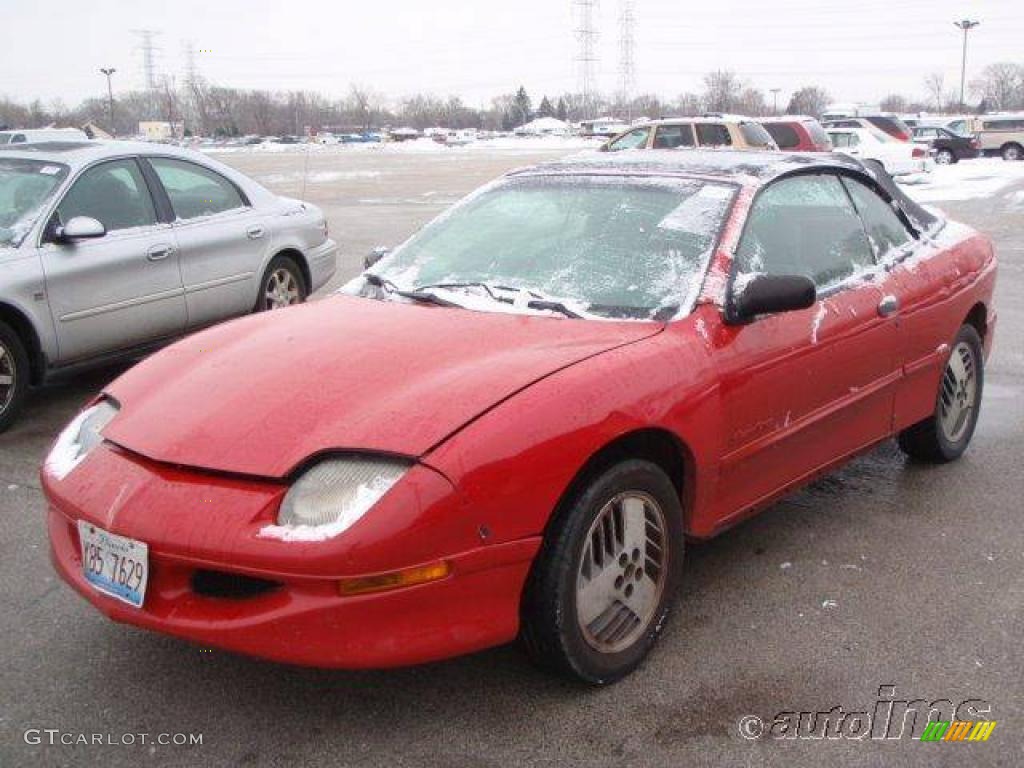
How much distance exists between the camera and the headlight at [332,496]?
2434 millimetres

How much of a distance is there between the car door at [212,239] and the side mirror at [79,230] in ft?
2.47

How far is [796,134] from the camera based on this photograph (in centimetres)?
1828

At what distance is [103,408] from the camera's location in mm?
3248

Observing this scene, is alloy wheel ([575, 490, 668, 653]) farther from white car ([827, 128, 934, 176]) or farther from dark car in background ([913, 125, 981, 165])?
dark car in background ([913, 125, 981, 165])

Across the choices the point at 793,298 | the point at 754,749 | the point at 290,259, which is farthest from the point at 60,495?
the point at 290,259

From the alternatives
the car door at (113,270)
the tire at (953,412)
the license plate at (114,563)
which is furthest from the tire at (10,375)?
the tire at (953,412)

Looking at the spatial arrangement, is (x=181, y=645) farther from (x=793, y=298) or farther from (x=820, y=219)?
(x=820, y=219)

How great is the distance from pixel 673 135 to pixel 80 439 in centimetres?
1626

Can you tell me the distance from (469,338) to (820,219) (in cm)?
168

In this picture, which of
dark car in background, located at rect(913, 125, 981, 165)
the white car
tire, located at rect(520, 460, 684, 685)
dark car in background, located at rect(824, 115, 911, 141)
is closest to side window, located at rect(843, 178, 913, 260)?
tire, located at rect(520, 460, 684, 685)

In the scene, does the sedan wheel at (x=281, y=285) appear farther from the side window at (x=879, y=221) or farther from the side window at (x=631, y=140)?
the side window at (x=631, y=140)

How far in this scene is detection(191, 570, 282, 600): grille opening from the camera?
255cm

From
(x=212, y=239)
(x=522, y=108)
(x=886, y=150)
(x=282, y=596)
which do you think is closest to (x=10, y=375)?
(x=212, y=239)

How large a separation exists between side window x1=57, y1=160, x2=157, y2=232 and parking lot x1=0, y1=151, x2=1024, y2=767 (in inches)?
93.7
